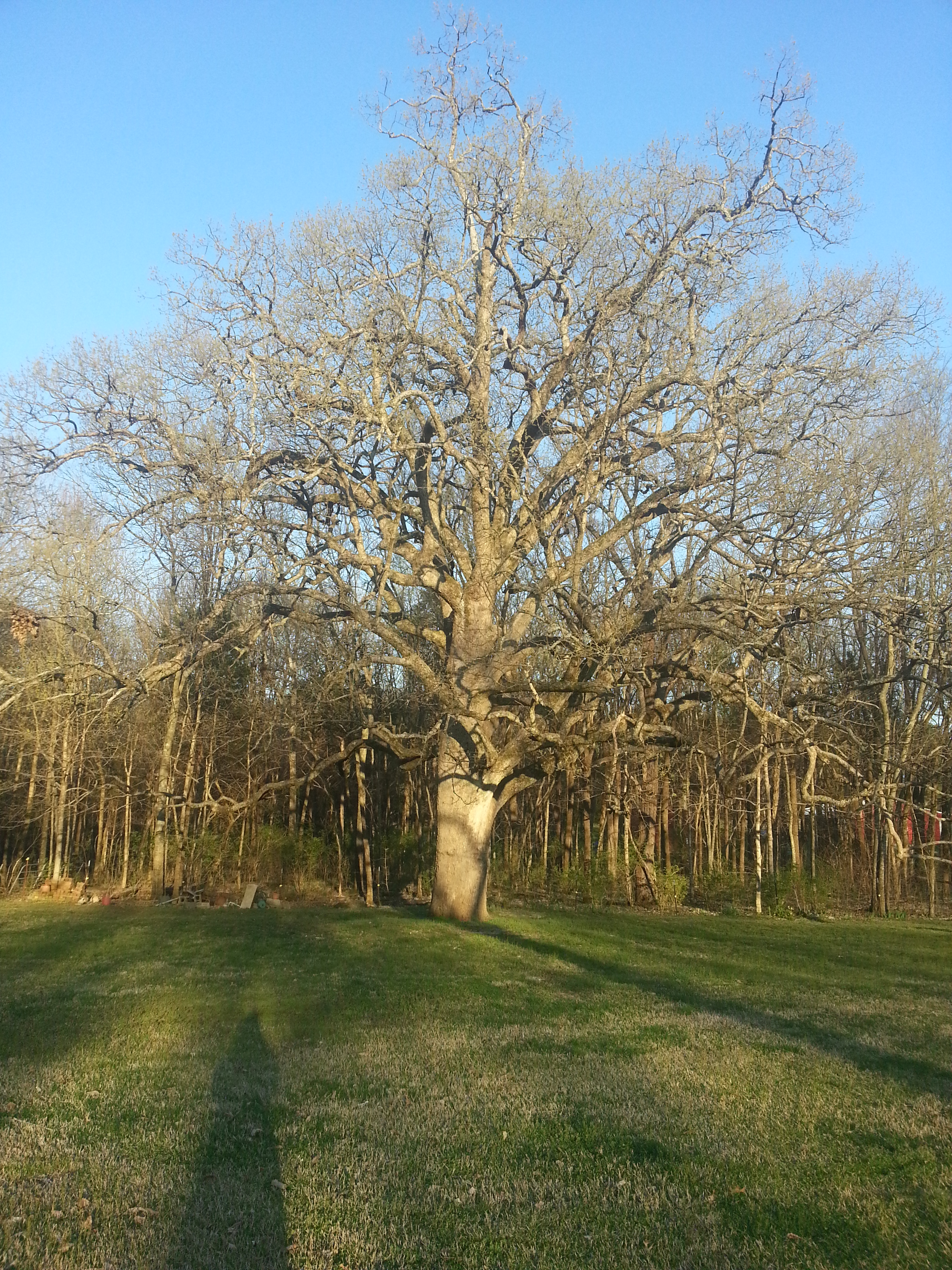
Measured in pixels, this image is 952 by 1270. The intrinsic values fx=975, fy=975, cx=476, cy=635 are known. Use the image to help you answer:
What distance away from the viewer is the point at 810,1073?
257 inches

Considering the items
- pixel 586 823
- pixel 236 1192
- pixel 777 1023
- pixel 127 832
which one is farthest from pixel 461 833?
pixel 236 1192

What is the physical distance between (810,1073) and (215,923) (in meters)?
10.5

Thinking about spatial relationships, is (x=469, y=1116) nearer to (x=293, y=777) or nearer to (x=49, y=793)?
(x=293, y=777)

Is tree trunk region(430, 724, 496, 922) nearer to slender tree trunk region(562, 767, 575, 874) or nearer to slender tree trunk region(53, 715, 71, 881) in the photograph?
slender tree trunk region(562, 767, 575, 874)

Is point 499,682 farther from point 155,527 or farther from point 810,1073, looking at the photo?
point 810,1073

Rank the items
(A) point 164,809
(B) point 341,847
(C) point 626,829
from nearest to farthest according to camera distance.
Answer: (C) point 626,829 < (A) point 164,809 < (B) point 341,847

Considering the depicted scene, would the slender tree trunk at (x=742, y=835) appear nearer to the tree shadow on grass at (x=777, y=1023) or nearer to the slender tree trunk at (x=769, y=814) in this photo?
the slender tree trunk at (x=769, y=814)

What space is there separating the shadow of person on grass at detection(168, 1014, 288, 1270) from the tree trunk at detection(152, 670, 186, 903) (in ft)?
39.6

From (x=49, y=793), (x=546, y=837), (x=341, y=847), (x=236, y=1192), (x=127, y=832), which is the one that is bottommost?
(x=236, y=1192)

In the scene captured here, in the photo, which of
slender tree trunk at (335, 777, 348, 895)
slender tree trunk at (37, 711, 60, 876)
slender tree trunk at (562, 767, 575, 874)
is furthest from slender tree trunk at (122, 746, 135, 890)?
slender tree trunk at (562, 767, 575, 874)

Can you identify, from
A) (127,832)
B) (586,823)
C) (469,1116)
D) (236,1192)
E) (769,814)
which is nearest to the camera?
(236,1192)

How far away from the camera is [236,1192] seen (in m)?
4.37

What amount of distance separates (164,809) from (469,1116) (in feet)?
45.0

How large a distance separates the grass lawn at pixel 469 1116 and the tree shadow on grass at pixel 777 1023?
0.04m
